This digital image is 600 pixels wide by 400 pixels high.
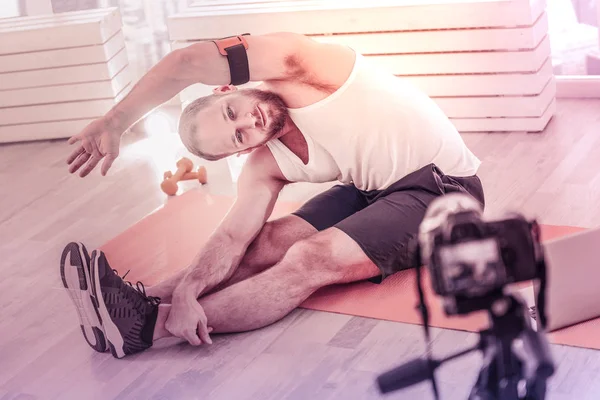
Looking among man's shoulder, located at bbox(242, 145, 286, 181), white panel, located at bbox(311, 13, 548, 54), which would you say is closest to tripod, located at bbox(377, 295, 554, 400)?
man's shoulder, located at bbox(242, 145, 286, 181)

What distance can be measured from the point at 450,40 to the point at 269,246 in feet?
4.60

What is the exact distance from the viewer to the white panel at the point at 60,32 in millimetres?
4227

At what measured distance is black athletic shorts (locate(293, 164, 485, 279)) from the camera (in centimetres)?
242

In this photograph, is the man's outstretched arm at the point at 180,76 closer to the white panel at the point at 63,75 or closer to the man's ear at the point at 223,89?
the man's ear at the point at 223,89

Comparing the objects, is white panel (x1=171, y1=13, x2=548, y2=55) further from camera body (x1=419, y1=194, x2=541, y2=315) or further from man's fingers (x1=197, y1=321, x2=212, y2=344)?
camera body (x1=419, y1=194, x2=541, y2=315)

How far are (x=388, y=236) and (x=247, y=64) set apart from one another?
23.8 inches

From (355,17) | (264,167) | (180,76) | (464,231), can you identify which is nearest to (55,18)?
(355,17)

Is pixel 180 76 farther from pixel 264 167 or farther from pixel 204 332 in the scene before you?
pixel 204 332

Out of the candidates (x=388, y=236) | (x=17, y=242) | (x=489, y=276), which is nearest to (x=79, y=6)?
(x=17, y=242)

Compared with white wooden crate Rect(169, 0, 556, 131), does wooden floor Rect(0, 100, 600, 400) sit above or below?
below

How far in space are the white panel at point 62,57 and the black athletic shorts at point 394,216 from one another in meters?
1.99

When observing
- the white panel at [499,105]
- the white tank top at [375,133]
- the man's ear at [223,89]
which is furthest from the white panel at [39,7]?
the white tank top at [375,133]

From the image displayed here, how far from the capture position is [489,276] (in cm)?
131

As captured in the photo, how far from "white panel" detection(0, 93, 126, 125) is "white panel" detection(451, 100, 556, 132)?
67.4 inches
